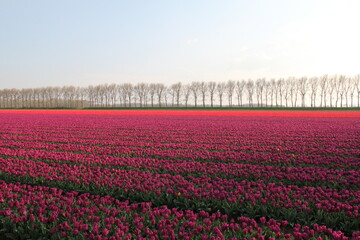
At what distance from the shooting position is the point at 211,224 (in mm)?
5137

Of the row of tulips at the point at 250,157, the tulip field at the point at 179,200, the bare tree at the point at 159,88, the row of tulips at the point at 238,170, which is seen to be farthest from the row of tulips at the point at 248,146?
the bare tree at the point at 159,88

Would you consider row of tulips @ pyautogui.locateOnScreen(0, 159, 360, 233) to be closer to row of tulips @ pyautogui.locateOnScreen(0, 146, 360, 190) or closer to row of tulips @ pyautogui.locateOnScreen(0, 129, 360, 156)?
row of tulips @ pyautogui.locateOnScreen(0, 146, 360, 190)

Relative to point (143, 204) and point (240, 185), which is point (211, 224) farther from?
point (240, 185)

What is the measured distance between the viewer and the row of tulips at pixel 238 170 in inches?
307

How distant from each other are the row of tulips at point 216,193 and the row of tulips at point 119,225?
457mm

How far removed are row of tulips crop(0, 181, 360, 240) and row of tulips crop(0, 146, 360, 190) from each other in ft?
9.03

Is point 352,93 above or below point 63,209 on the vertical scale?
above

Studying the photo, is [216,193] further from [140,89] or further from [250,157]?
[140,89]

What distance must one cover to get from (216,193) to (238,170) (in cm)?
247

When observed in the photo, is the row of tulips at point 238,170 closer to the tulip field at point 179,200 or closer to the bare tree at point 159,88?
the tulip field at point 179,200

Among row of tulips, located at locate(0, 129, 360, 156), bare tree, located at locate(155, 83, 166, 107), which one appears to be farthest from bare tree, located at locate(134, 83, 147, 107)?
row of tulips, located at locate(0, 129, 360, 156)

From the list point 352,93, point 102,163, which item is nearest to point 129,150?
point 102,163

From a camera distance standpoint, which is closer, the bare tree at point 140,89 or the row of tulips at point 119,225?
the row of tulips at point 119,225

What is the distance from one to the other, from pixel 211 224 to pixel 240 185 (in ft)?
7.77
